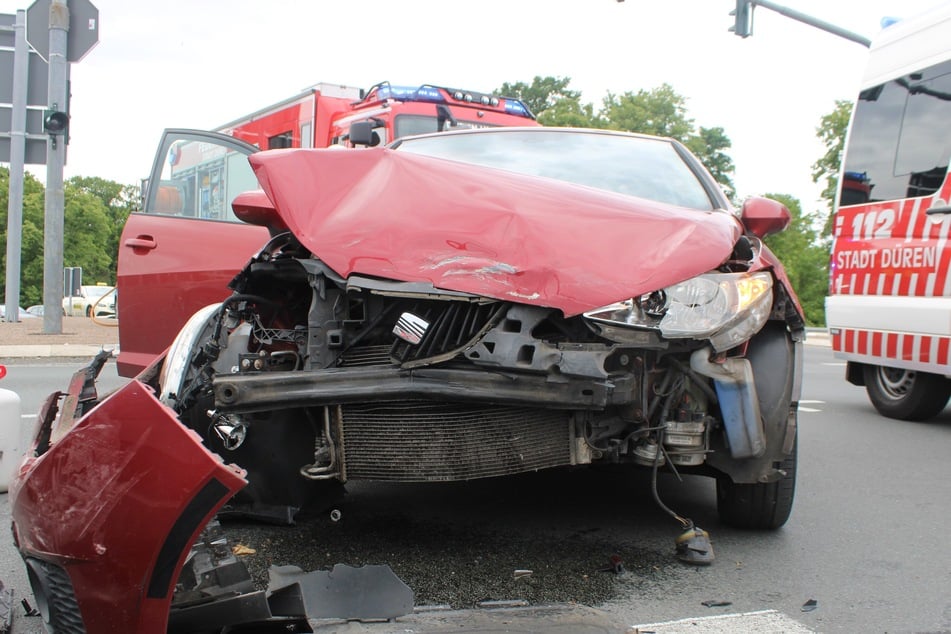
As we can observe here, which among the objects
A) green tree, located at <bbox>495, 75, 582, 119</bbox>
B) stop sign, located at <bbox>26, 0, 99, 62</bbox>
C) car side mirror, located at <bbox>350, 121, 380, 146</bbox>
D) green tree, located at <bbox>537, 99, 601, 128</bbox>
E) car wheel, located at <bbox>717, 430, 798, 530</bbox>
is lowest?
car wheel, located at <bbox>717, 430, 798, 530</bbox>

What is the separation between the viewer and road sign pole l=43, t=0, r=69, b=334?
42.7ft

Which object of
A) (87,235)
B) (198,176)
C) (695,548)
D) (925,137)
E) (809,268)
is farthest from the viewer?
(87,235)

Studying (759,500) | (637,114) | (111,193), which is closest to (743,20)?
(759,500)

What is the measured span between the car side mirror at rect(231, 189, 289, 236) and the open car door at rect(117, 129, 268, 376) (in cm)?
169

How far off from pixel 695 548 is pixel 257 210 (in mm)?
2180

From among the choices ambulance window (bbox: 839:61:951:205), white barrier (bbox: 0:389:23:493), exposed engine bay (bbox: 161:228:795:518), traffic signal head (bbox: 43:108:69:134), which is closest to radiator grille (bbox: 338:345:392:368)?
exposed engine bay (bbox: 161:228:795:518)

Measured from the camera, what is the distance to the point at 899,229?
22.6 feet

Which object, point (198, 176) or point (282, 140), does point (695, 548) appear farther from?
point (282, 140)

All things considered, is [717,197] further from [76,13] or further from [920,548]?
[76,13]

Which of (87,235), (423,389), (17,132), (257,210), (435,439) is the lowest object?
(87,235)

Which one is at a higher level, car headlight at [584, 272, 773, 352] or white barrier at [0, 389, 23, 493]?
car headlight at [584, 272, 773, 352]

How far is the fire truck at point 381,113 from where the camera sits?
1077cm

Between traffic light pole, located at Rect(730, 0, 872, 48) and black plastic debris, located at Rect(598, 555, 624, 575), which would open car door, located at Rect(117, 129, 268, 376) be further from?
traffic light pole, located at Rect(730, 0, 872, 48)

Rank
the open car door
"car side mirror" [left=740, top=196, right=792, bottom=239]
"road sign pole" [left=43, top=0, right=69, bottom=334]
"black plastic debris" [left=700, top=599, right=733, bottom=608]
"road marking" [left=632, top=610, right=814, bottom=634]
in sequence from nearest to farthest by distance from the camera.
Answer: "road marking" [left=632, top=610, right=814, bottom=634]
"black plastic debris" [left=700, top=599, right=733, bottom=608]
"car side mirror" [left=740, top=196, right=792, bottom=239]
the open car door
"road sign pole" [left=43, top=0, right=69, bottom=334]
